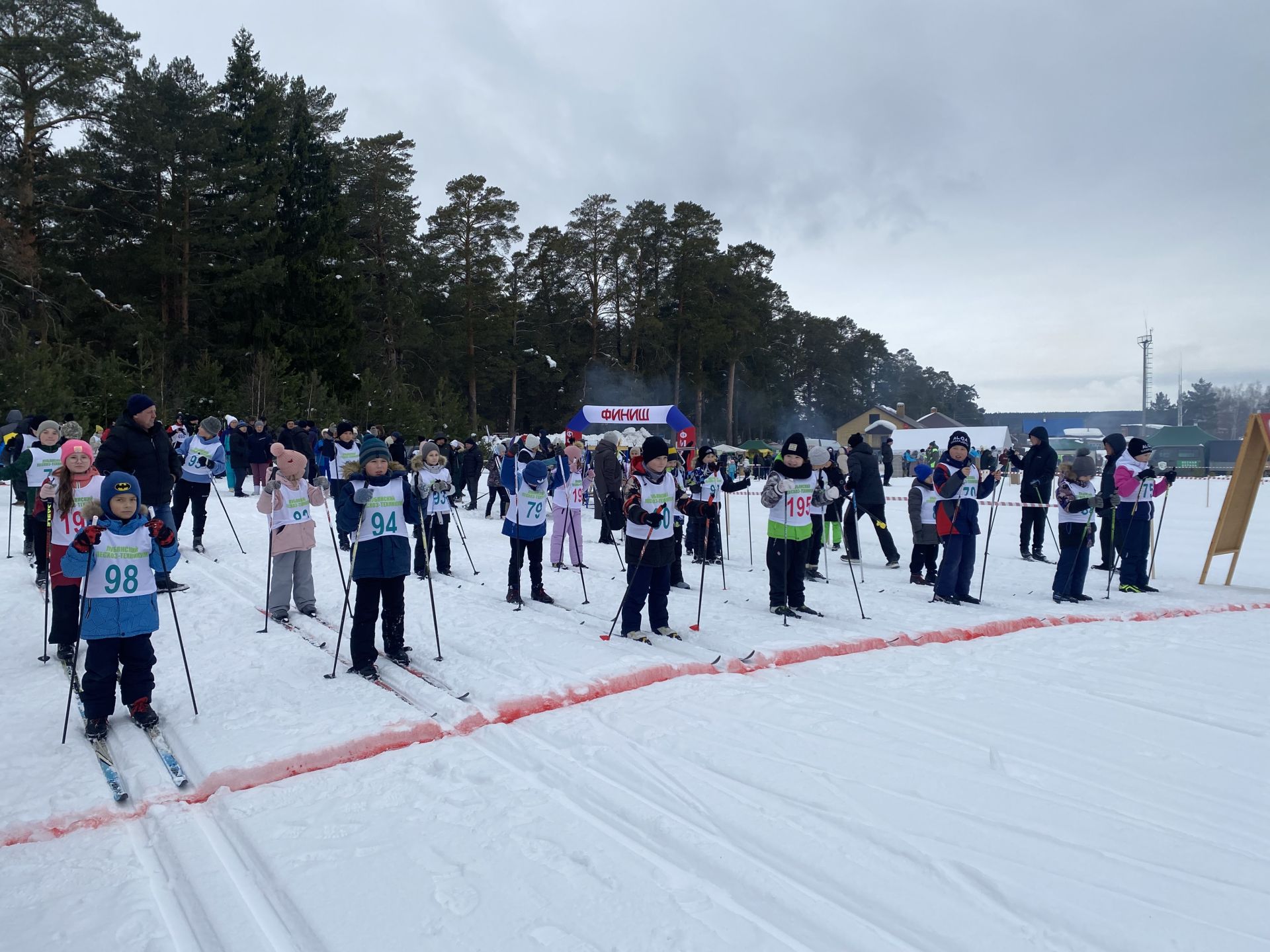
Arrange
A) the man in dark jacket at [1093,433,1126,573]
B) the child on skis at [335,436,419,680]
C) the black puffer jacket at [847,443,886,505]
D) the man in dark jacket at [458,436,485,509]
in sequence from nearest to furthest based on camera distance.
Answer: the child on skis at [335,436,419,680], the man in dark jacket at [1093,433,1126,573], the black puffer jacket at [847,443,886,505], the man in dark jacket at [458,436,485,509]

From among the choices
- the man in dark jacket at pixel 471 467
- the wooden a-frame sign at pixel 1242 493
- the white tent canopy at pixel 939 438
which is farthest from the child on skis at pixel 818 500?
the white tent canopy at pixel 939 438

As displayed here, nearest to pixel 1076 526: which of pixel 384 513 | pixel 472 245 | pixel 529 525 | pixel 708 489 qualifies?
pixel 708 489

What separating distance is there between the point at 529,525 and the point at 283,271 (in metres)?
27.7

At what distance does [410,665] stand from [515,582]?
250 cm

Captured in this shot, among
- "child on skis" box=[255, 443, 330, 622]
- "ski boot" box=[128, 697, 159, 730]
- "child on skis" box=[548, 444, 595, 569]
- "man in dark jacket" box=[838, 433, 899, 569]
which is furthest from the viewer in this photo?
"man in dark jacket" box=[838, 433, 899, 569]

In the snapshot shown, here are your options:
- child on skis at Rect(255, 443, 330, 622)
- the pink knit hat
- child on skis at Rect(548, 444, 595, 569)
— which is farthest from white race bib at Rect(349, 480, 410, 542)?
child on skis at Rect(548, 444, 595, 569)

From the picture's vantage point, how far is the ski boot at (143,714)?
4.95 meters

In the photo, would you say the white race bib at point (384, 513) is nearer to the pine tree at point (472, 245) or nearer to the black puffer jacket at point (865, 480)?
the black puffer jacket at point (865, 480)

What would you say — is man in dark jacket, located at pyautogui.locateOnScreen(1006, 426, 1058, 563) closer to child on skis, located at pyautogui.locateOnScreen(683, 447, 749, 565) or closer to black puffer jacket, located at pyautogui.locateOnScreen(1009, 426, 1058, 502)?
black puffer jacket, located at pyautogui.locateOnScreen(1009, 426, 1058, 502)

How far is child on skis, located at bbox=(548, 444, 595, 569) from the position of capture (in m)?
→ 10.9

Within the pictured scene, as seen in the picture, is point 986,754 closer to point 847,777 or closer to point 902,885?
point 847,777

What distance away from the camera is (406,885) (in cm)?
327

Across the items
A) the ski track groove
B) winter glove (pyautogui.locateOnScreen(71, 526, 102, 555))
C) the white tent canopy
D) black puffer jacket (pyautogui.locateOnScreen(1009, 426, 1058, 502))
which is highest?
the white tent canopy

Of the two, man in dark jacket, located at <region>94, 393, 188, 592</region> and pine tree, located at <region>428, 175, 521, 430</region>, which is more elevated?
pine tree, located at <region>428, 175, 521, 430</region>
